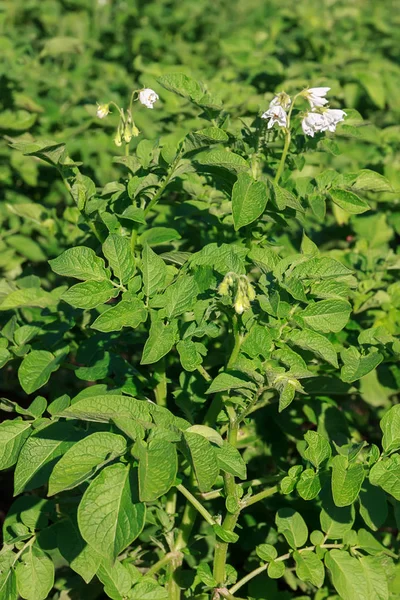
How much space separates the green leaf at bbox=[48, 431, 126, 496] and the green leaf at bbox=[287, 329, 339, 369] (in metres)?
0.42

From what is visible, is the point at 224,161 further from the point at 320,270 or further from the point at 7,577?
the point at 7,577

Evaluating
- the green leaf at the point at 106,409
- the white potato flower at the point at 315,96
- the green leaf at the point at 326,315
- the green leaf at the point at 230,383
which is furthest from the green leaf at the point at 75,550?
the white potato flower at the point at 315,96

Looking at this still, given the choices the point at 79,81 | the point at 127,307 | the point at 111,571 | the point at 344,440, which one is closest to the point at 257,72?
the point at 79,81

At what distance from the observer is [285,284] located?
1597 mm

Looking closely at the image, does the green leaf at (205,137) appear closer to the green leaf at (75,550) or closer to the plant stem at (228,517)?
the plant stem at (228,517)

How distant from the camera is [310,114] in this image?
1.79 metres

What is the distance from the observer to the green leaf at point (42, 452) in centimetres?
158

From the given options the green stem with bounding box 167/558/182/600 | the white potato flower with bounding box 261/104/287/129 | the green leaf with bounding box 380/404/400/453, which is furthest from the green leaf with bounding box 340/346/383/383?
the green stem with bounding box 167/558/182/600

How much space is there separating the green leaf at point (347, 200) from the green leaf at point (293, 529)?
2.38 feet

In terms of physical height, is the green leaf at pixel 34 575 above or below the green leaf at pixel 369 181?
below

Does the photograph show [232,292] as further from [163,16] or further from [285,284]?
[163,16]

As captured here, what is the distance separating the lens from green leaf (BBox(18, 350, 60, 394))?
1.77 meters

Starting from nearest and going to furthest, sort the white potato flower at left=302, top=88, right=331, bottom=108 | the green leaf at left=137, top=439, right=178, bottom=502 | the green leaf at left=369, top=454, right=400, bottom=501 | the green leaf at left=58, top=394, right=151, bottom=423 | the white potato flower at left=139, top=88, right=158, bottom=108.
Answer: the green leaf at left=137, top=439, right=178, bottom=502 < the green leaf at left=58, top=394, right=151, bottom=423 < the green leaf at left=369, top=454, right=400, bottom=501 < the white potato flower at left=302, top=88, right=331, bottom=108 < the white potato flower at left=139, top=88, right=158, bottom=108

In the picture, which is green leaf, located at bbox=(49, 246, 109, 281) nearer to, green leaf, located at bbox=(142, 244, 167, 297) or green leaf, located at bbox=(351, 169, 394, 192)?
green leaf, located at bbox=(142, 244, 167, 297)
